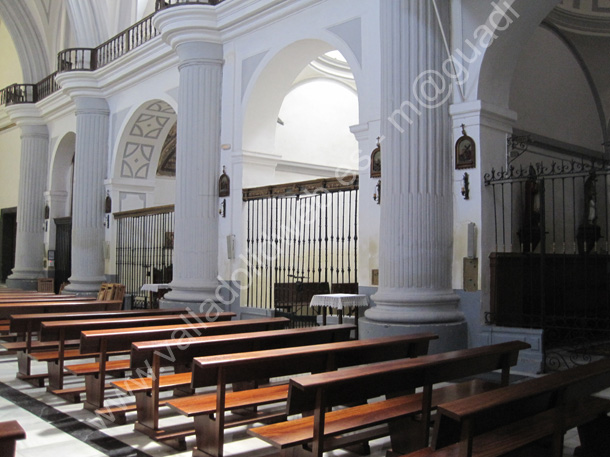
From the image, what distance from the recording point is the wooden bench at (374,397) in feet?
10.3

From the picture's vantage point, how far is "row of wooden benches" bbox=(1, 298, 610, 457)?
3023 mm

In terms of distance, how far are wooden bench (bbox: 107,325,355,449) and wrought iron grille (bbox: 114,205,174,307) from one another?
7.91m

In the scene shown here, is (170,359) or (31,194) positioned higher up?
(31,194)

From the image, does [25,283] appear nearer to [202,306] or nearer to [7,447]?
[202,306]

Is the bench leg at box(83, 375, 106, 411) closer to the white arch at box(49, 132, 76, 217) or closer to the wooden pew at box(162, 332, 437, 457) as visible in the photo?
the wooden pew at box(162, 332, 437, 457)

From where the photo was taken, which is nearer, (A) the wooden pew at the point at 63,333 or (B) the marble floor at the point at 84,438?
(B) the marble floor at the point at 84,438

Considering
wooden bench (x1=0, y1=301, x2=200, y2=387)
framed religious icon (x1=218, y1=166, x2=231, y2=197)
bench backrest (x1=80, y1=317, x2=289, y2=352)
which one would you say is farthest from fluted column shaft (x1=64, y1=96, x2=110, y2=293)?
bench backrest (x1=80, y1=317, x2=289, y2=352)

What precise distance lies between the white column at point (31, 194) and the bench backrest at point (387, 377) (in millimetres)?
13957

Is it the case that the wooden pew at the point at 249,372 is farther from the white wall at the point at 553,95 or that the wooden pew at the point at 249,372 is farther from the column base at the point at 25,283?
the column base at the point at 25,283

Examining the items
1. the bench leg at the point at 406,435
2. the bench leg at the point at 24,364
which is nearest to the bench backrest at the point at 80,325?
the bench leg at the point at 24,364

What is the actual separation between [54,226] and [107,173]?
327cm

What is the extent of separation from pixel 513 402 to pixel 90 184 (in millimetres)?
11733

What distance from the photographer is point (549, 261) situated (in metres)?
7.83

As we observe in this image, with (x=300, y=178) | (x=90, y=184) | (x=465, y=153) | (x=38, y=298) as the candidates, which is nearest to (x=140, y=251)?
(x=90, y=184)
